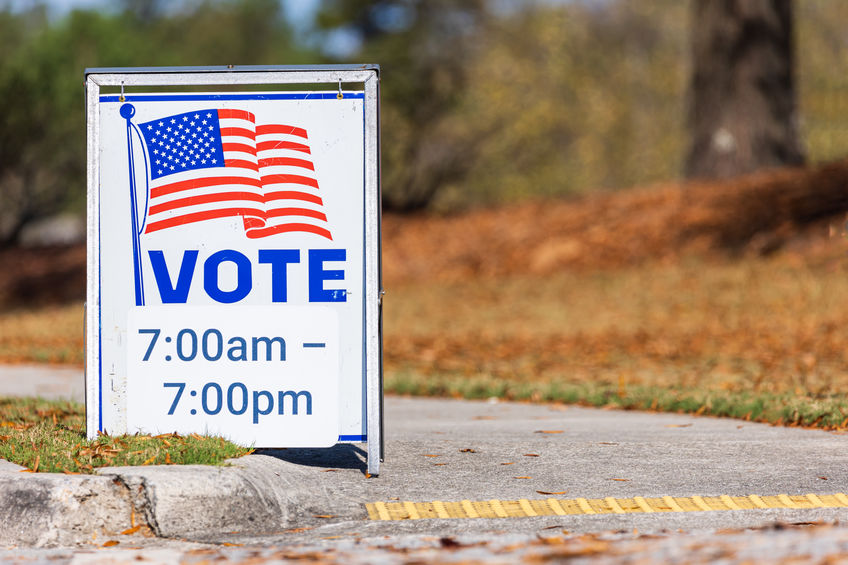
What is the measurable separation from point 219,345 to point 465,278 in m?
13.6

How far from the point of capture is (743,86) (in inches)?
784

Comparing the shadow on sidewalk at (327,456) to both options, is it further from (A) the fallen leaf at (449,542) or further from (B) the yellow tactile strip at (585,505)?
(A) the fallen leaf at (449,542)

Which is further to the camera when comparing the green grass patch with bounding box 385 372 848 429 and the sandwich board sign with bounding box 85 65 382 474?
the green grass patch with bounding box 385 372 848 429

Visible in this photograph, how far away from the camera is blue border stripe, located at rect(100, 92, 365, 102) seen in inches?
234

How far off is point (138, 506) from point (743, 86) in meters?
16.9

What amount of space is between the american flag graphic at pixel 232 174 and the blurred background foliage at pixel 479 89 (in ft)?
63.5

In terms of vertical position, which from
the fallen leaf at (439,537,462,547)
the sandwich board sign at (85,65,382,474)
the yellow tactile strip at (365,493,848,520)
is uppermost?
the sandwich board sign at (85,65,382,474)

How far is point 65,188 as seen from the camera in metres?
27.5

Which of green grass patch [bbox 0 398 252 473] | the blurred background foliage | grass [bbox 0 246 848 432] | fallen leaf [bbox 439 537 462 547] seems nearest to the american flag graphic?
green grass patch [bbox 0 398 252 473]

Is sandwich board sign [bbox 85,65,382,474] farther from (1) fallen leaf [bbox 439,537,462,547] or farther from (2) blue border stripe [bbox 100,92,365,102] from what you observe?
(1) fallen leaf [bbox 439,537,462,547]

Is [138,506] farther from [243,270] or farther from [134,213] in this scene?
[134,213]

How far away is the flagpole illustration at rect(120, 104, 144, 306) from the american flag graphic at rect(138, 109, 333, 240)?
0.08m

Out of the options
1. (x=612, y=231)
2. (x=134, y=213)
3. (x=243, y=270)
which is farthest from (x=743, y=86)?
(x=134, y=213)

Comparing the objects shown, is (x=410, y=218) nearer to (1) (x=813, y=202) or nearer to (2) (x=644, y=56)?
(1) (x=813, y=202)
